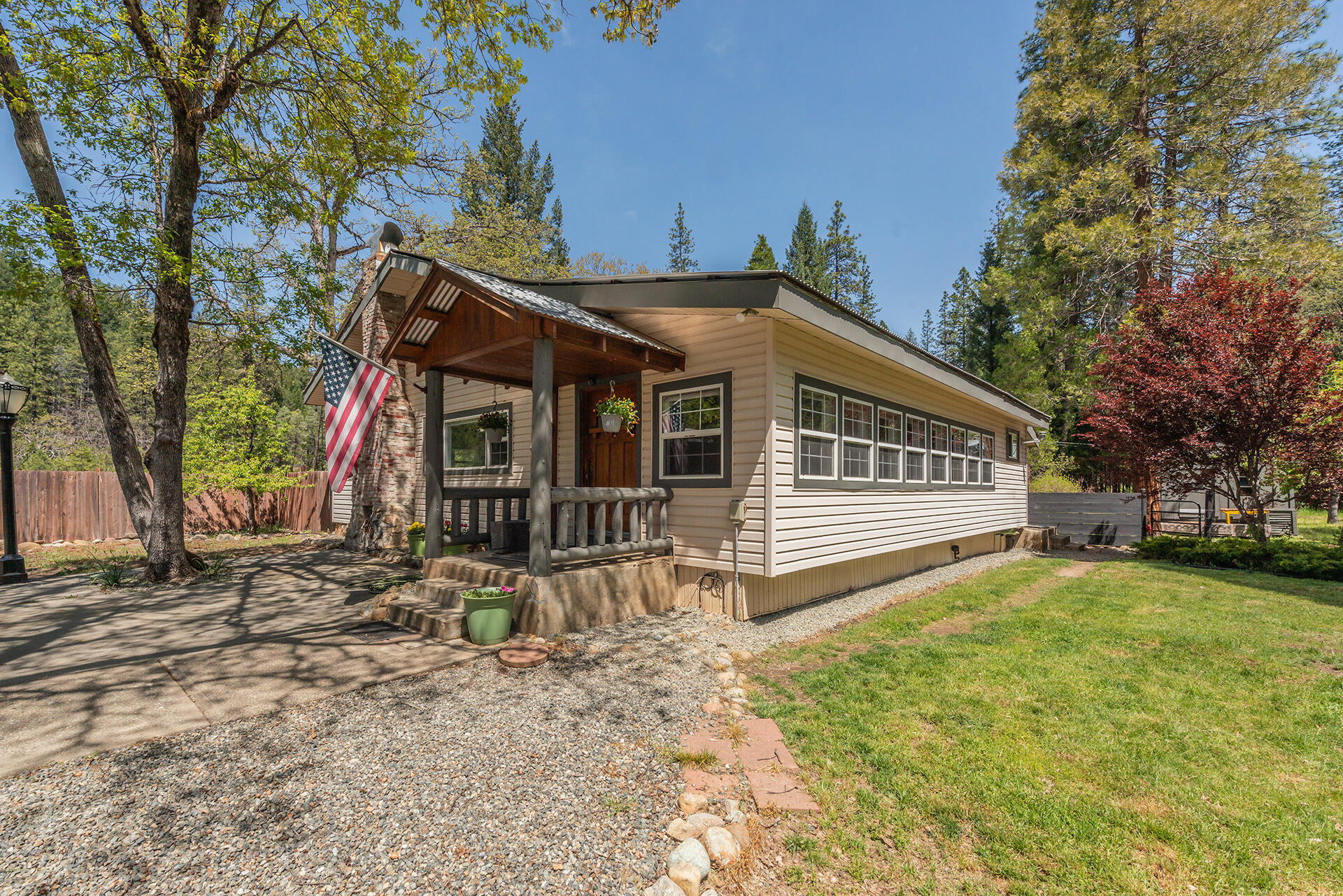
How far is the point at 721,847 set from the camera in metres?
2.24

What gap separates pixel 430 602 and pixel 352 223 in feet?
32.8

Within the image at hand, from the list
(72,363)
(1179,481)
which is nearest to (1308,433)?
(1179,481)

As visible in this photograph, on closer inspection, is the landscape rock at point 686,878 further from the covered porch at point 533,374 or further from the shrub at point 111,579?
the shrub at point 111,579

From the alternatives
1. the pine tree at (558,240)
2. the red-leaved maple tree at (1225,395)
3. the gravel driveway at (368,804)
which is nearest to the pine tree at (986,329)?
the red-leaved maple tree at (1225,395)

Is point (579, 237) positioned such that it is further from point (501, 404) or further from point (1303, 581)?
point (1303, 581)

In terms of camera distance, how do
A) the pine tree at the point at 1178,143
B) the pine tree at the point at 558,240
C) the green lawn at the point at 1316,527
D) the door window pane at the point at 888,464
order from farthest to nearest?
the pine tree at the point at 558,240 → the pine tree at the point at 1178,143 → the green lawn at the point at 1316,527 → the door window pane at the point at 888,464

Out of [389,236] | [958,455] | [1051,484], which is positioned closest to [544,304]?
[389,236]

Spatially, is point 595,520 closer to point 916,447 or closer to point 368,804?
point 368,804

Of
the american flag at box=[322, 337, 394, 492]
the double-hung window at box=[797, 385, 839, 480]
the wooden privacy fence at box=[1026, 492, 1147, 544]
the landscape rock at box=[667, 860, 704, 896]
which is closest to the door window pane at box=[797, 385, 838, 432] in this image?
the double-hung window at box=[797, 385, 839, 480]

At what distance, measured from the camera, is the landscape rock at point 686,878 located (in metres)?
2.04

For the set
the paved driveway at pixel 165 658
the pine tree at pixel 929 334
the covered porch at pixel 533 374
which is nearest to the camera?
the paved driveway at pixel 165 658

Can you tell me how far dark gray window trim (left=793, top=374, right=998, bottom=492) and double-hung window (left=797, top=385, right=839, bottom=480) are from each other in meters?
0.05

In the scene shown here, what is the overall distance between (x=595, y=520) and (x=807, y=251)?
3044 cm

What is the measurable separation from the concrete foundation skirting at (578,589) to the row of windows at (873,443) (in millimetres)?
2157
